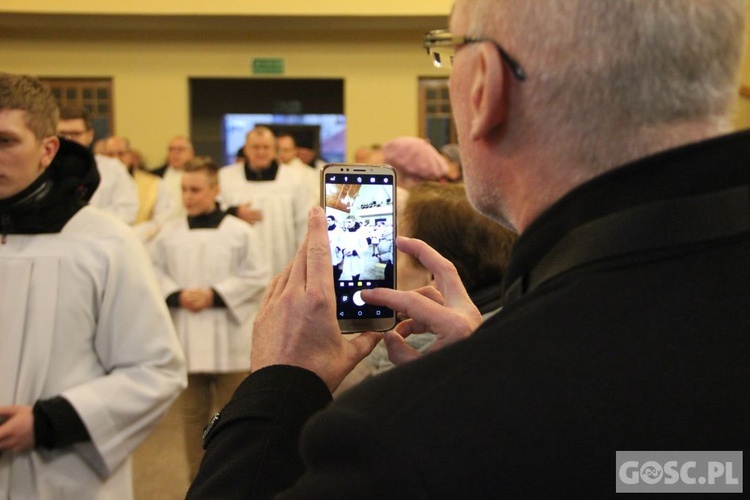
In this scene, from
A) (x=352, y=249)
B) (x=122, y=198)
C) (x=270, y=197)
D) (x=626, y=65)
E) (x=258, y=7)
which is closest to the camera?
(x=626, y=65)

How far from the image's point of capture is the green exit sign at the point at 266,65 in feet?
33.9

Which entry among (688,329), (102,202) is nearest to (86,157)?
(688,329)

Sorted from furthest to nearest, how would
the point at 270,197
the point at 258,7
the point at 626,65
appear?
the point at 258,7, the point at 270,197, the point at 626,65

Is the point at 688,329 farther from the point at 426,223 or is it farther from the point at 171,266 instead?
the point at 171,266

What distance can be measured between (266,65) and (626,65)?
1002 cm

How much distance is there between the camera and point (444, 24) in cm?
946

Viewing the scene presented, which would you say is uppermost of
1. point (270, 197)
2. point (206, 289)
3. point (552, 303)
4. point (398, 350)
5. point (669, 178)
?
point (270, 197)

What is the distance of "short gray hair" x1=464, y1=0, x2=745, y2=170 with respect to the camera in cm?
72

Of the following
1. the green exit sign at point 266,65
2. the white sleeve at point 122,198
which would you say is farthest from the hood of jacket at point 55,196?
the green exit sign at point 266,65

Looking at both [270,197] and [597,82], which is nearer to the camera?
[597,82]

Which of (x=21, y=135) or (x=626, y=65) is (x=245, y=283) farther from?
A: (x=626, y=65)

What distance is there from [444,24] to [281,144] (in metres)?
2.81

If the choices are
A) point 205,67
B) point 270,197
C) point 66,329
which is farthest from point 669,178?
point 205,67

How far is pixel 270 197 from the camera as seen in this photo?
6.07m
